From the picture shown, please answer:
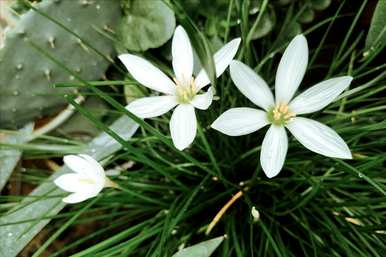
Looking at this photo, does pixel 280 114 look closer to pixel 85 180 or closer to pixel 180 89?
pixel 180 89

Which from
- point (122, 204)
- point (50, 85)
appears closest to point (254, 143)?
point (122, 204)

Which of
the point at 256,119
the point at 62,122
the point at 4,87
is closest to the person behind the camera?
the point at 256,119

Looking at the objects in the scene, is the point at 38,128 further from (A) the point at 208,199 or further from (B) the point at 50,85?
(A) the point at 208,199

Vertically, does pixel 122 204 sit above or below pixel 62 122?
below

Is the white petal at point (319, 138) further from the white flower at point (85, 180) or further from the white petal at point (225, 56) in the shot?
the white flower at point (85, 180)

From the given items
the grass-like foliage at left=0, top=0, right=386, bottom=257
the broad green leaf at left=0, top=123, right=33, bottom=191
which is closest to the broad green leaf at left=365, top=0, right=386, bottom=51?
the grass-like foliage at left=0, top=0, right=386, bottom=257

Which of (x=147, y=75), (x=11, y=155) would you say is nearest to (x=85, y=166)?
(x=147, y=75)

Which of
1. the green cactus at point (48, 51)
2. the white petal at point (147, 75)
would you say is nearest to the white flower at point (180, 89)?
the white petal at point (147, 75)

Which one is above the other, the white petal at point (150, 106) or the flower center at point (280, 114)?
the white petal at point (150, 106)
